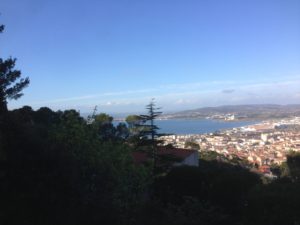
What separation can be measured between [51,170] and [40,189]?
16.3 inches

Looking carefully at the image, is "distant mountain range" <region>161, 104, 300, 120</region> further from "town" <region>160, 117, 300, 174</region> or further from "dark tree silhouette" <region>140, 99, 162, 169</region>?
"dark tree silhouette" <region>140, 99, 162, 169</region>

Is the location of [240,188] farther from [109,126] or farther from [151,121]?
[109,126]

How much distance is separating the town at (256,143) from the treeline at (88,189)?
18.7 meters

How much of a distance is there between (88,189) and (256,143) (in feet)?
127

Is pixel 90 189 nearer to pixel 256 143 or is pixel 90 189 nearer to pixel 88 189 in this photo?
pixel 88 189

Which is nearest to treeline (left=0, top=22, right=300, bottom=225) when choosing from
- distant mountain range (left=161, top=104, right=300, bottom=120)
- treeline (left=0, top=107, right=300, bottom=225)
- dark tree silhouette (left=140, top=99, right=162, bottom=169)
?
treeline (left=0, top=107, right=300, bottom=225)

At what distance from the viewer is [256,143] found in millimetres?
44562

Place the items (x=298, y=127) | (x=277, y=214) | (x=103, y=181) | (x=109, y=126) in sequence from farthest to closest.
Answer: (x=298, y=127), (x=109, y=126), (x=103, y=181), (x=277, y=214)

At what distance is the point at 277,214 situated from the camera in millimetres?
6656

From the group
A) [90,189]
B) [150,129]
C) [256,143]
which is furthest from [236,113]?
[90,189]

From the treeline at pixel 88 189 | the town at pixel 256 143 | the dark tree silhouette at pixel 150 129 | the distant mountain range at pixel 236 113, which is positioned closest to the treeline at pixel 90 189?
the treeline at pixel 88 189

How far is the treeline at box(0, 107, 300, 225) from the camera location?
282 inches

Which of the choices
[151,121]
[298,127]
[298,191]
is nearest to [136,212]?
[298,191]

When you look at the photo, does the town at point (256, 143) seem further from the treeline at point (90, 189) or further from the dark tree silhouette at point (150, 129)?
the treeline at point (90, 189)
